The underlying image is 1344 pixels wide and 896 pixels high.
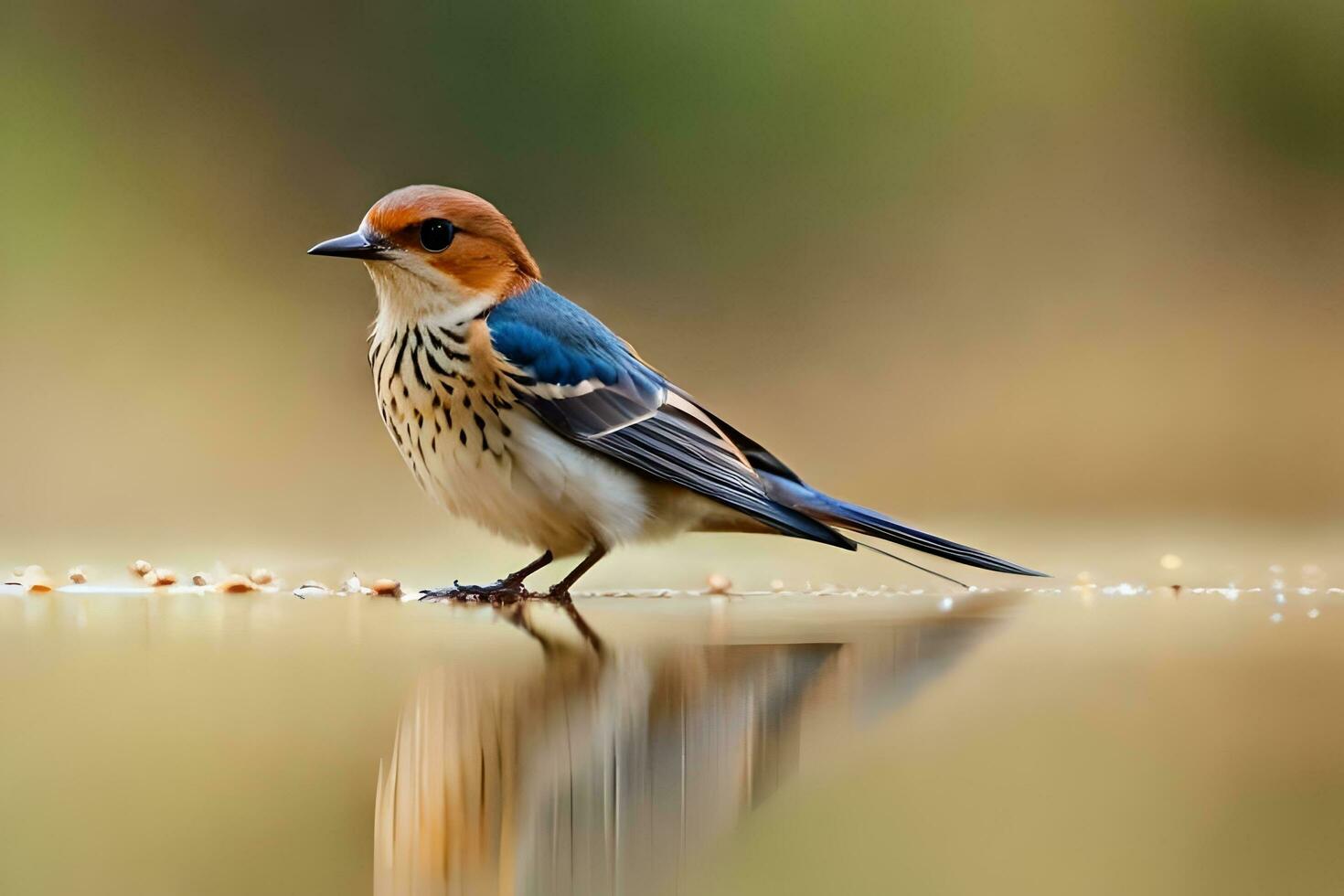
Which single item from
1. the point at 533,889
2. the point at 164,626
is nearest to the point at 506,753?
the point at 533,889

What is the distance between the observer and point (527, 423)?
2.78 metres

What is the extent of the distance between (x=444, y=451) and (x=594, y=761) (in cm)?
143

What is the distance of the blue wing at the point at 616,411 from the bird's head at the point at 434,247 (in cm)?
8

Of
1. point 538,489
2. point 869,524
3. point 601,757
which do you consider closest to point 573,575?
point 538,489

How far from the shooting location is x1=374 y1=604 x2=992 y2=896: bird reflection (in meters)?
1.18

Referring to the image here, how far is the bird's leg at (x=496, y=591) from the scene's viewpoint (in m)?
2.92

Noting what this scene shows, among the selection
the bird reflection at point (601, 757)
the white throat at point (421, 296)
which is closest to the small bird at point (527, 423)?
the white throat at point (421, 296)

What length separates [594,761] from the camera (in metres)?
1.45

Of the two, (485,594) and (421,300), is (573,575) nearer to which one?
(485,594)

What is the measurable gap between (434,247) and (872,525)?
1.09 m

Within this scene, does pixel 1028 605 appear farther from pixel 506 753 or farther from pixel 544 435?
pixel 506 753

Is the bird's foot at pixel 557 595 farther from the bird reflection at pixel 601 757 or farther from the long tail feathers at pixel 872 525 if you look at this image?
the bird reflection at pixel 601 757

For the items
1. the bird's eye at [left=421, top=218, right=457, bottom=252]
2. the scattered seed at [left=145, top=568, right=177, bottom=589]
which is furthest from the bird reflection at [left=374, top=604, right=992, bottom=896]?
the scattered seed at [left=145, top=568, right=177, bottom=589]

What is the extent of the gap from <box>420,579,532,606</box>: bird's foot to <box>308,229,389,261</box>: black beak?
0.73 m
